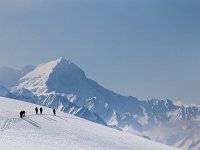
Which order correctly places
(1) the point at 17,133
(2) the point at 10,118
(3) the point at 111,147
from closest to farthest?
(1) the point at 17,133, (3) the point at 111,147, (2) the point at 10,118

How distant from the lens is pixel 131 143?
224 ft

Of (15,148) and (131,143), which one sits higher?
(131,143)

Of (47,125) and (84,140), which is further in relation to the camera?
(47,125)

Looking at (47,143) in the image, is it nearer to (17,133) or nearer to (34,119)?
(17,133)

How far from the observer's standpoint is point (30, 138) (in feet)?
175

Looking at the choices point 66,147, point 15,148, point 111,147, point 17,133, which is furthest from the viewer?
point 111,147

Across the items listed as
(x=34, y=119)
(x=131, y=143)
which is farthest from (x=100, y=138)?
(x=34, y=119)

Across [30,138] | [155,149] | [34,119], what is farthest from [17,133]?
[155,149]

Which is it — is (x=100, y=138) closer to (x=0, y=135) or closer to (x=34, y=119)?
(x=34, y=119)

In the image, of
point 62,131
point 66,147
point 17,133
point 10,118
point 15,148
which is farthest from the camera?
point 10,118

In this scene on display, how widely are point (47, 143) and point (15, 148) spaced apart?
23.3ft

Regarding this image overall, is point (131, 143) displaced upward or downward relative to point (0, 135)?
upward

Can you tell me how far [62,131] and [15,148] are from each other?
777 inches

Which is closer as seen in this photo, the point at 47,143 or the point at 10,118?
the point at 47,143
